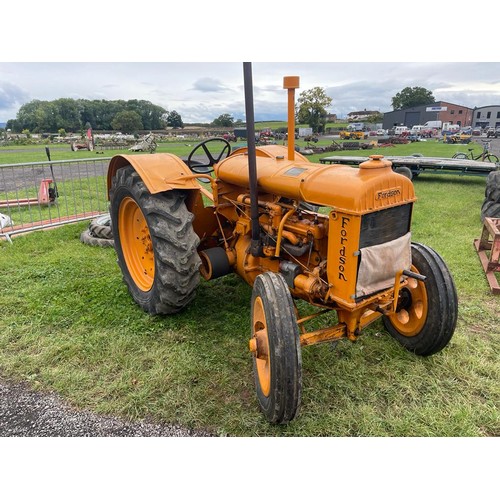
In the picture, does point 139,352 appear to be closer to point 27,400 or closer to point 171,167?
point 27,400

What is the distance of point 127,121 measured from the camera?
22.7 m

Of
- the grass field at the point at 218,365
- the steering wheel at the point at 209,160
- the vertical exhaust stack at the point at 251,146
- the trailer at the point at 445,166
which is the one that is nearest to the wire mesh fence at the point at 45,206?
the grass field at the point at 218,365

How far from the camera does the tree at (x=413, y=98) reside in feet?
169

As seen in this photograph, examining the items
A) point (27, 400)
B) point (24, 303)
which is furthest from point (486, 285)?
point (24, 303)

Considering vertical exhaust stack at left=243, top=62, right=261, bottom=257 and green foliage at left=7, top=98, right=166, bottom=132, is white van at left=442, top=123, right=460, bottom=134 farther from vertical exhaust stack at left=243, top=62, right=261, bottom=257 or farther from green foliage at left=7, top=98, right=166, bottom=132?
vertical exhaust stack at left=243, top=62, right=261, bottom=257

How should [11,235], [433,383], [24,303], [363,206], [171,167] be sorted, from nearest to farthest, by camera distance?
[363,206], [433,383], [171,167], [24,303], [11,235]

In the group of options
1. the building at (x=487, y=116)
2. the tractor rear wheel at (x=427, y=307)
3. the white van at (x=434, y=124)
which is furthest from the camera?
the white van at (x=434, y=124)

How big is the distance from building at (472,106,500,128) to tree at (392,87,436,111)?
711cm

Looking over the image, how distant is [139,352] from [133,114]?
22.3 m

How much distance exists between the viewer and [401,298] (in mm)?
2852

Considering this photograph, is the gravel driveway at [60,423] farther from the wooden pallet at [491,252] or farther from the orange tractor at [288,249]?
the wooden pallet at [491,252]

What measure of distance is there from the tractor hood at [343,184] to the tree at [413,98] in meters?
56.5

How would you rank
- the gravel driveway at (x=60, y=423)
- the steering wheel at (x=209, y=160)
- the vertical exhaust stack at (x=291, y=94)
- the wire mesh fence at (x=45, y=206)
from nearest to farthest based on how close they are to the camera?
the gravel driveway at (x=60, y=423) < the vertical exhaust stack at (x=291, y=94) < the steering wheel at (x=209, y=160) < the wire mesh fence at (x=45, y=206)

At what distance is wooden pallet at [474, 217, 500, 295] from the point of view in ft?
13.4
